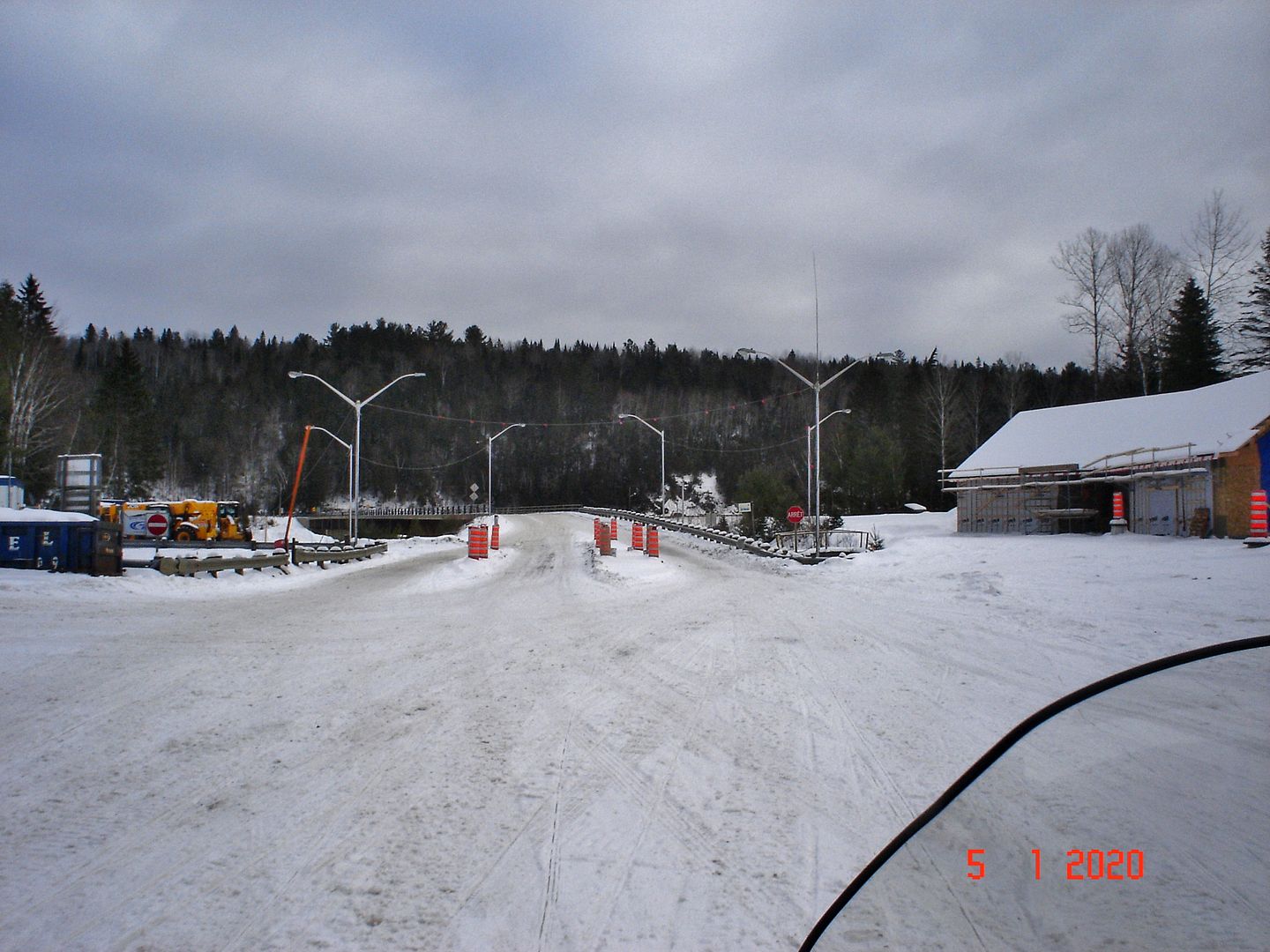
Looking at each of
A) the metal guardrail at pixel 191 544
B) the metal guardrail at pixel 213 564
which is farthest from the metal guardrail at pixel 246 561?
the metal guardrail at pixel 191 544

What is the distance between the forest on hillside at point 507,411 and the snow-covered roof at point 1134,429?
186 inches

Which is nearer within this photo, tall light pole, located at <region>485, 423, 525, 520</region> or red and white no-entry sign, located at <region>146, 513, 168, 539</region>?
red and white no-entry sign, located at <region>146, 513, 168, 539</region>

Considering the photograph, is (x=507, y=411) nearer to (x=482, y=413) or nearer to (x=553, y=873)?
(x=482, y=413)

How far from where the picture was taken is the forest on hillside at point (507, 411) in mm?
46312

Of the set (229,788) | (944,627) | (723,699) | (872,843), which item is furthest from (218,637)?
(944,627)

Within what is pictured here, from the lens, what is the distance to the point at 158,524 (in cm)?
2723

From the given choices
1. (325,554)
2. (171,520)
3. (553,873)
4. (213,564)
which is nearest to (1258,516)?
(553,873)

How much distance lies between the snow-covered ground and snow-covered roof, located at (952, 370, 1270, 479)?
11.7 meters

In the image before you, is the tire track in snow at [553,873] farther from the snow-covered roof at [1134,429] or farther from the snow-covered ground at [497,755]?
the snow-covered roof at [1134,429]

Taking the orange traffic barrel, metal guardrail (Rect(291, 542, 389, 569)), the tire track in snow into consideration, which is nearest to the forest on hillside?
the orange traffic barrel

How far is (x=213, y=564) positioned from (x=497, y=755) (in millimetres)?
16387

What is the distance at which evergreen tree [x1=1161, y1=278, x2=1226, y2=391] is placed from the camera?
35625 millimetres

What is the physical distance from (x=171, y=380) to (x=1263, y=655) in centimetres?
12214
